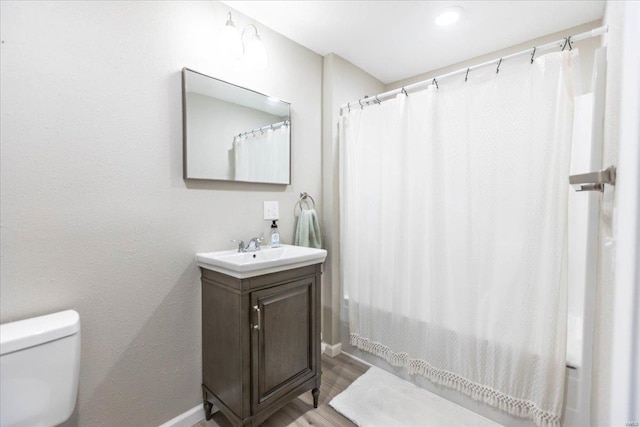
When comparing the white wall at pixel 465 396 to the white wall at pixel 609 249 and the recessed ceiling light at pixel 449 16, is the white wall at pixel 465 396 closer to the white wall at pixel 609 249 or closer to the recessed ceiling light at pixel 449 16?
the recessed ceiling light at pixel 449 16

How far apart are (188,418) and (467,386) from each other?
165 cm

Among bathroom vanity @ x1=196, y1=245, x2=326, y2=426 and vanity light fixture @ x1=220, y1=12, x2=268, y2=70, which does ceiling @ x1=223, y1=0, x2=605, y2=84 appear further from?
bathroom vanity @ x1=196, y1=245, x2=326, y2=426

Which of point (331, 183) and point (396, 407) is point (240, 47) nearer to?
point (331, 183)

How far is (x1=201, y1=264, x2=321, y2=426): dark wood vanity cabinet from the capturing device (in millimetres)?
1431

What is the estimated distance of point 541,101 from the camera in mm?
1464

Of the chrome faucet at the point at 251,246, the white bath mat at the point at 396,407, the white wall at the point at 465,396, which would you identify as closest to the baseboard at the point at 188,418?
the white bath mat at the point at 396,407

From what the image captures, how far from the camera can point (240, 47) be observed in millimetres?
1793

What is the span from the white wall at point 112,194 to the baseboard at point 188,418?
5 cm

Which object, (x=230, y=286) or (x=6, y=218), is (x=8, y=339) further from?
(x=230, y=286)

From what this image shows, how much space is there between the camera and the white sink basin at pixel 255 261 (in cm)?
139

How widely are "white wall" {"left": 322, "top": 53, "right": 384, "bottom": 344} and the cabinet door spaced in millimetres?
670

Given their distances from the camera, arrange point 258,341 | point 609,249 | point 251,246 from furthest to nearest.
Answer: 1. point 251,246
2. point 258,341
3. point 609,249

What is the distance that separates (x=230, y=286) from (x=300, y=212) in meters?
0.93

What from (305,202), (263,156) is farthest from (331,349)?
(263,156)
